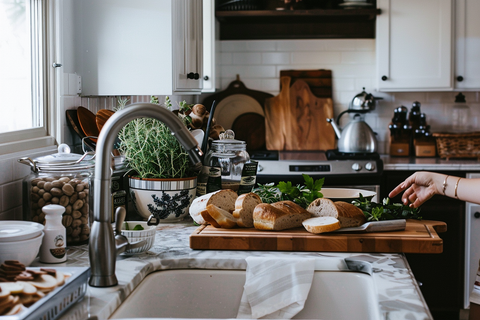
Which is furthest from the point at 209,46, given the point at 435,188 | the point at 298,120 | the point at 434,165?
the point at 435,188

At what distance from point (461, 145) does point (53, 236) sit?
9.72ft

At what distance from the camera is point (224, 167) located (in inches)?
68.2

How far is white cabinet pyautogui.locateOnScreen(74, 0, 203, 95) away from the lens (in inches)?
77.5

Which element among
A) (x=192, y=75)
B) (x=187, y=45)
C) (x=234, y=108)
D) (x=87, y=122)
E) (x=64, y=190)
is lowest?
(x=64, y=190)

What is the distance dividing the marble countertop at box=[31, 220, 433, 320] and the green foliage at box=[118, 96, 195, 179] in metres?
0.21

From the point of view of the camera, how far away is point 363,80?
3.77 m

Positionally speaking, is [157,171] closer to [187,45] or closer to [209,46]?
[187,45]

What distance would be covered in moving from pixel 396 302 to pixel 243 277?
0.43 metres

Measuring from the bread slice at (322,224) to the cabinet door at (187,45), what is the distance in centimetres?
98

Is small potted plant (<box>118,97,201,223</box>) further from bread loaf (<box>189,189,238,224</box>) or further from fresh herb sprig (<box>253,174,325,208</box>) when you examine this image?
fresh herb sprig (<box>253,174,325,208</box>)

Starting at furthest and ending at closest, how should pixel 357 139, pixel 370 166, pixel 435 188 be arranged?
1. pixel 357 139
2. pixel 370 166
3. pixel 435 188

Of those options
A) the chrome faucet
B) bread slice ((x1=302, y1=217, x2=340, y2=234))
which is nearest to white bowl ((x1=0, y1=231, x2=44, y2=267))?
the chrome faucet

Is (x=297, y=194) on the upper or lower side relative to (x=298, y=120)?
lower

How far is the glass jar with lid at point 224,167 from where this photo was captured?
5.63 ft
